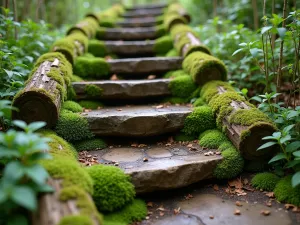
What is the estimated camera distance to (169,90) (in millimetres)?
3986

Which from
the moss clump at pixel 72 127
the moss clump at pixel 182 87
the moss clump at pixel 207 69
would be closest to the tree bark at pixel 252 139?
the moss clump at pixel 207 69

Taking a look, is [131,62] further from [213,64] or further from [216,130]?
[216,130]

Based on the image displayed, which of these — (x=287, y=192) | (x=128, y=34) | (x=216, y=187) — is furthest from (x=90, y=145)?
(x=128, y=34)

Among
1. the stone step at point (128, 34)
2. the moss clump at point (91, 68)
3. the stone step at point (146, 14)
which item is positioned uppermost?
the stone step at point (146, 14)

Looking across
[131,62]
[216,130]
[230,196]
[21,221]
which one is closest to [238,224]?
[230,196]

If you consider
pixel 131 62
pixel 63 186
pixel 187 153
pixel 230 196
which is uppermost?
pixel 131 62

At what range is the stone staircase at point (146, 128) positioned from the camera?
261cm

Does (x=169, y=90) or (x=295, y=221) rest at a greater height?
(x=169, y=90)

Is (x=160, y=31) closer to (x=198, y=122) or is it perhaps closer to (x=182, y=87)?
(x=182, y=87)

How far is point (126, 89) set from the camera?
12.6 feet

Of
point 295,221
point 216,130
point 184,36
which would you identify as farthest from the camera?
point 184,36

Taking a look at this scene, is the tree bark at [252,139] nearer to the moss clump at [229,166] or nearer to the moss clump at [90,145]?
the moss clump at [229,166]

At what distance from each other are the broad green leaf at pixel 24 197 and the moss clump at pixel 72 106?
176 cm

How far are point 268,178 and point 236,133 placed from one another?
1.59ft
